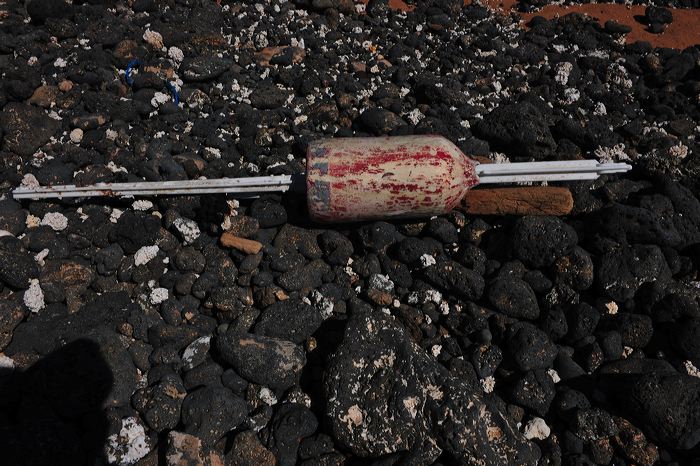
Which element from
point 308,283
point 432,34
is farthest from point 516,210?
point 432,34

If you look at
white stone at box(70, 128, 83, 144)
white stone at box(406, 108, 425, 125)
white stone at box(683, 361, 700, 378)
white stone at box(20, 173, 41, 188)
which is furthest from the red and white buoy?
white stone at box(683, 361, 700, 378)

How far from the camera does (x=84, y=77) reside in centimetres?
486

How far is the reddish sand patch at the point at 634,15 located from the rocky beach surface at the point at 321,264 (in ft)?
2.28

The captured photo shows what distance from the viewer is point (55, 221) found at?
3941 mm

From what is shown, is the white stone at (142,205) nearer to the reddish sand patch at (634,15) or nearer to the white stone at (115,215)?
the white stone at (115,215)

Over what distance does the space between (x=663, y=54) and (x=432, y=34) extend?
250 cm

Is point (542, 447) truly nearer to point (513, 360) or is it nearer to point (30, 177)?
point (513, 360)

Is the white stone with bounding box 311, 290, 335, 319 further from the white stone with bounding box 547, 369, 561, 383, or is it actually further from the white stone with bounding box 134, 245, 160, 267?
the white stone with bounding box 547, 369, 561, 383

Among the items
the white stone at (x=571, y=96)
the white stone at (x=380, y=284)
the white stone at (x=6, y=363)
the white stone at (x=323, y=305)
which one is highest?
the white stone at (x=571, y=96)

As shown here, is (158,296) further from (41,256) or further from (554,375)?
(554,375)

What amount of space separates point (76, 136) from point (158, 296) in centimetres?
183

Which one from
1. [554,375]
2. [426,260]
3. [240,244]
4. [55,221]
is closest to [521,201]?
[426,260]

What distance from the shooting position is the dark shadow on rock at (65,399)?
294 cm

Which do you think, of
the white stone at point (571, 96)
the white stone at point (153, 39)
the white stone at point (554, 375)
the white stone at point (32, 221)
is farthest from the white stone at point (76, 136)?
the white stone at point (571, 96)
